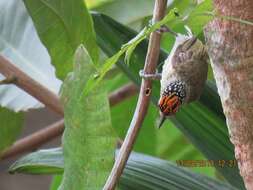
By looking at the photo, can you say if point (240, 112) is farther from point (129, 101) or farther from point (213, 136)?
point (129, 101)

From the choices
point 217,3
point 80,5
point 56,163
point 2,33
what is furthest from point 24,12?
point 217,3

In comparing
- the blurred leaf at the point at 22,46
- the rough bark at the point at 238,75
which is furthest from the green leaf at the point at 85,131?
the blurred leaf at the point at 22,46

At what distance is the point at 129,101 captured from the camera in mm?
1507

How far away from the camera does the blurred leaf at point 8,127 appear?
1249 mm

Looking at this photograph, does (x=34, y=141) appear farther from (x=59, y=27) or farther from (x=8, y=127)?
(x=59, y=27)

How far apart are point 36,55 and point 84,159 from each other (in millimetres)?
661

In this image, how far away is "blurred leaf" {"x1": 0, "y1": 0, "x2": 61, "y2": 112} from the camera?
126 cm

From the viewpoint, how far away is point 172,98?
90cm

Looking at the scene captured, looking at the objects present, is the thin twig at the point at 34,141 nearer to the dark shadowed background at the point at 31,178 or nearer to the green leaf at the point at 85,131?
the green leaf at the point at 85,131

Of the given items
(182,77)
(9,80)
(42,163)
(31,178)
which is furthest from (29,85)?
(31,178)

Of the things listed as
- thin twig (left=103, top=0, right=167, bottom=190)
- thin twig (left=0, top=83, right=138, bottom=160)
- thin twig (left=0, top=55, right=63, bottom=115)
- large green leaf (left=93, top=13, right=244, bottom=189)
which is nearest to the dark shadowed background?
thin twig (left=0, top=83, right=138, bottom=160)

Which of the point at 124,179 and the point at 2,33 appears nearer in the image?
the point at 124,179

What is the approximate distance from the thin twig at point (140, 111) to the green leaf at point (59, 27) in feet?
0.96

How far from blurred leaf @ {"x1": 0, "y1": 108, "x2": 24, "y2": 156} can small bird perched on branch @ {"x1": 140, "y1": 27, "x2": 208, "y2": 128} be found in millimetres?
425
